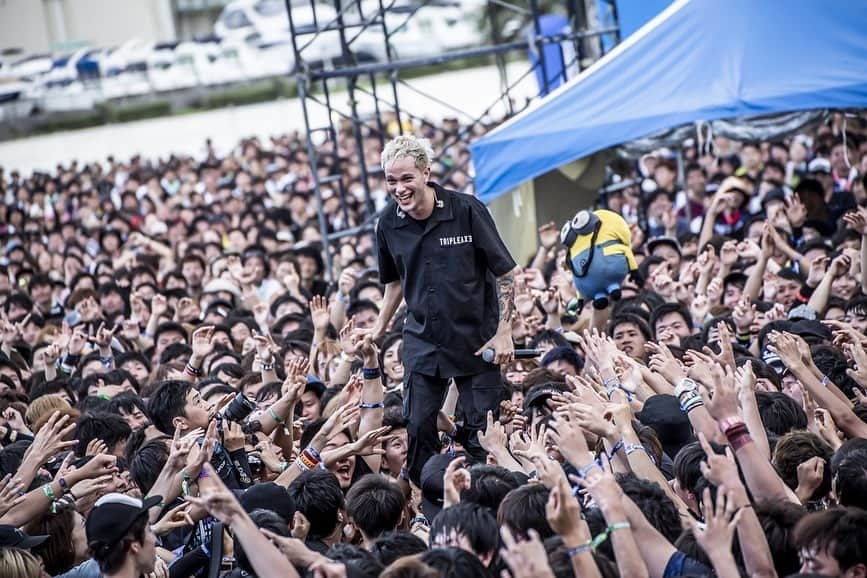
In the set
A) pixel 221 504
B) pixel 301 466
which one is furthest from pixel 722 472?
pixel 301 466

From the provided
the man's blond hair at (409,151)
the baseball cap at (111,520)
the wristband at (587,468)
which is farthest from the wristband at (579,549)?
the man's blond hair at (409,151)

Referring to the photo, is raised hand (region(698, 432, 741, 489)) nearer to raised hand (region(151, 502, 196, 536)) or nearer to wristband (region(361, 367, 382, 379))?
raised hand (region(151, 502, 196, 536))

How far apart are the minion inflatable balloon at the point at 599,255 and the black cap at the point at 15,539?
390 cm

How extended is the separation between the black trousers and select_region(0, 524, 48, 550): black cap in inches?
67.5

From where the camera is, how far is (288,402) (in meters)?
5.87

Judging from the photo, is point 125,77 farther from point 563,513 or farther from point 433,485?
point 563,513

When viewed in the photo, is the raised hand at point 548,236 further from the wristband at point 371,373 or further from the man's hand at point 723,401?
the man's hand at point 723,401

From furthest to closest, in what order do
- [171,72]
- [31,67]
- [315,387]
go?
1. [31,67]
2. [171,72]
3. [315,387]

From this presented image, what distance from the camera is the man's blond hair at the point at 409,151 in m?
5.37

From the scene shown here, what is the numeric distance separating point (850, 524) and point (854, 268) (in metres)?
5.06

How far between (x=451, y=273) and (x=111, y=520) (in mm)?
1978

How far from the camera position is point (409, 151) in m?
5.38

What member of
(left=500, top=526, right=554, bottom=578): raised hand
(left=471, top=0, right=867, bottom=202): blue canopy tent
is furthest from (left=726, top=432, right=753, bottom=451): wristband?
(left=471, top=0, right=867, bottom=202): blue canopy tent

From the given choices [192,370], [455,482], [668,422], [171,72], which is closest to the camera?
[455,482]
